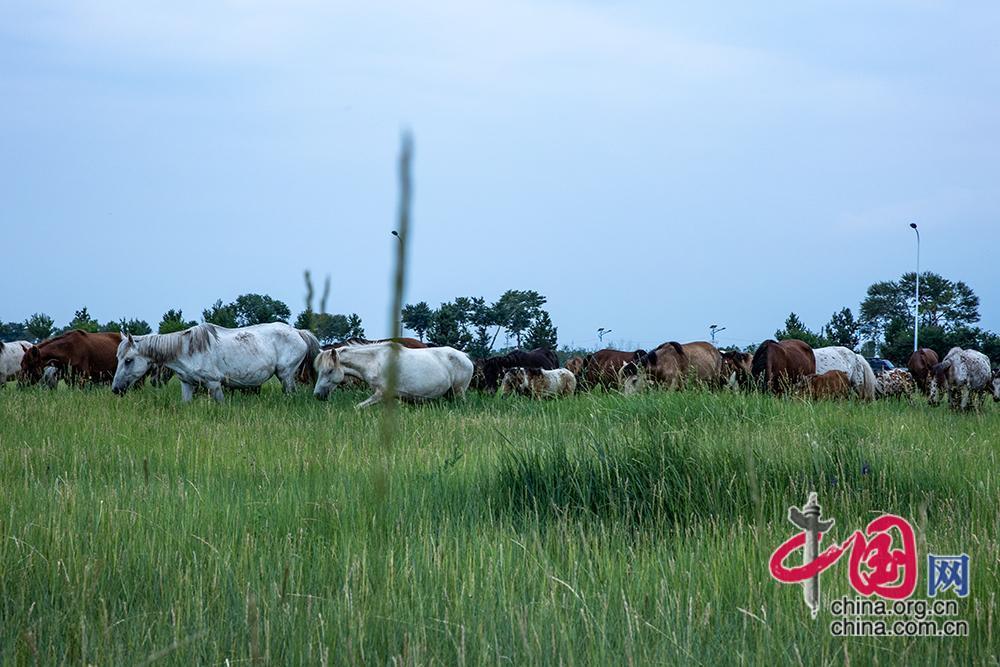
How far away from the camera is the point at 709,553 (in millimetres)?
3572

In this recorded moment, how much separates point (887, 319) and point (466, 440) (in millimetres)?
85182

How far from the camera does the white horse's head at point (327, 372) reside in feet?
48.3

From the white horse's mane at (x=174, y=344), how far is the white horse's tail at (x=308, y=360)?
1.93 m

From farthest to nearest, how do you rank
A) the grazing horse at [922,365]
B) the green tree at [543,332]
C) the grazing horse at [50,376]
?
the green tree at [543,332] → the grazing horse at [922,365] → the grazing horse at [50,376]

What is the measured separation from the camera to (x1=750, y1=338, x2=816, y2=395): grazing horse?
15523mm

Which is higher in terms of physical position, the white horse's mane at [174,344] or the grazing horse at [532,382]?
the white horse's mane at [174,344]

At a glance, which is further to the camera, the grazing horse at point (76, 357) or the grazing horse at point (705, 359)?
the grazing horse at point (76, 357)

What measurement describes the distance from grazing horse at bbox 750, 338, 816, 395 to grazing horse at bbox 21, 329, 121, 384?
14598 millimetres

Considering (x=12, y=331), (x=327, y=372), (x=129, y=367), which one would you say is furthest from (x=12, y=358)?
(x=12, y=331)

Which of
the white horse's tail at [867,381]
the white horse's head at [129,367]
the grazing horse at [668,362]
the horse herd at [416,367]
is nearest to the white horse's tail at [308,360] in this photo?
the horse herd at [416,367]

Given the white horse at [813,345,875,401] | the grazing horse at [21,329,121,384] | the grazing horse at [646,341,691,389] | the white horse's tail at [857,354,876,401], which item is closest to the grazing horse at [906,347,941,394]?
the white horse's tail at [857,354,876,401]

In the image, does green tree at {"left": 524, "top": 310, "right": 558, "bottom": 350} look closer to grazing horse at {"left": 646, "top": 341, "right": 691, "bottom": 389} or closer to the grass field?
grazing horse at {"left": 646, "top": 341, "right": 691, "bottom": 389}

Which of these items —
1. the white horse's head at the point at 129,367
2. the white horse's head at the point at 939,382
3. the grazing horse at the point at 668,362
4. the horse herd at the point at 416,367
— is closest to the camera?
the horse herd at the point at 416,367

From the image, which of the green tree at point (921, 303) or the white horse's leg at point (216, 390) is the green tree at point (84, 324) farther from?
the green tree at point (921, 303)
